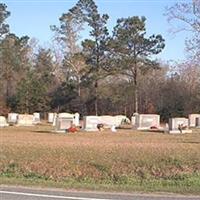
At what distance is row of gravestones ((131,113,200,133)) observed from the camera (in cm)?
4200

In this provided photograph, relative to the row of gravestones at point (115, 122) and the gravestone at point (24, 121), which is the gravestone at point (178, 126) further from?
the gravestone at point (24, 121)

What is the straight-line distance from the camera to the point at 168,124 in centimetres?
4525

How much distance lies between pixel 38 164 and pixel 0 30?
75.8 metres

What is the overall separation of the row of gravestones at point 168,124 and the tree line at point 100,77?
66.6 ft

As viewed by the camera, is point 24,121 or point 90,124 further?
point 24,121

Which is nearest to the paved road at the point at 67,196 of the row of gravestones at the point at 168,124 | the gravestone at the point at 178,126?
the gravestone at the point at 178,126

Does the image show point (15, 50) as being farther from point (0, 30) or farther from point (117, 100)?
point (117, 100)

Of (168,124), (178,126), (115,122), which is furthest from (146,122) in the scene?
(115,122)

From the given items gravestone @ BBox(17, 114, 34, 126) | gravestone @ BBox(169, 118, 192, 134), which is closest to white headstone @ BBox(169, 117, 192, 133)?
gravestone @ BBox(169, 118, 192, 134)

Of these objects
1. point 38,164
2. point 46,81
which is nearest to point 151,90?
point 46,81

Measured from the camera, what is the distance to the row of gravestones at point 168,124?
42.0 metres

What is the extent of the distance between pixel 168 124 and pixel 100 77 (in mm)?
33179

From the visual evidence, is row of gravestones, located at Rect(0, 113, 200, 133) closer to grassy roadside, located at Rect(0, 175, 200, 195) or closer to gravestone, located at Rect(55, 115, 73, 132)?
gravestone, located at Rect(55, 115, 73, 132)

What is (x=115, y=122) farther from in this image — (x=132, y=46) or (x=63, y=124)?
(x=132, y=46)
